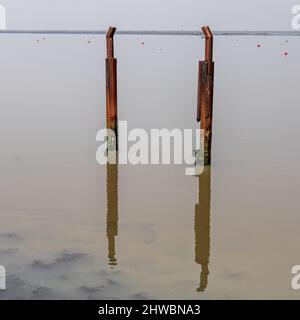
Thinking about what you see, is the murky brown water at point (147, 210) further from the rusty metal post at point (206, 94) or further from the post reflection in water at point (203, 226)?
the rusty metal post at point (206, 94)

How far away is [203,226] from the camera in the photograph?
400 inches

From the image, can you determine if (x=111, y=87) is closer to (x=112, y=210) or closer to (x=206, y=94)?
(x=206, y=94)

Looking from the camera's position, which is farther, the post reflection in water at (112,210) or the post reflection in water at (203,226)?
the post reflection in water at (112,210)

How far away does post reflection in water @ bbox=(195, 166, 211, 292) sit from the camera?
845cm

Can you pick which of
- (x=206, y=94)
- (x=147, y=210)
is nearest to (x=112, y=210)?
(x=147, y=210)

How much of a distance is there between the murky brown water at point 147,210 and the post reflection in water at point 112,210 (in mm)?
23

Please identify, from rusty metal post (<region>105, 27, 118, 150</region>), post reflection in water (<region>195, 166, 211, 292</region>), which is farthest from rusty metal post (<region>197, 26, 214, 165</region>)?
rusty metal post (<region>105, 27, 118, 150</region>)

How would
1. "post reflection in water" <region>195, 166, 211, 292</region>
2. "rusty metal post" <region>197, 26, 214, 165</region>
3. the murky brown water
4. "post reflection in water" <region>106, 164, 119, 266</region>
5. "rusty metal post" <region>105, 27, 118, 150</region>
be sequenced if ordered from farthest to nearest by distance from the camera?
1. "rusty metal post" <region>105, 27, 118, 150</region>
2. "rusty metal post" <region>197, 26, 214, 165</region>
3. "post reflection in water" <region>106, 164, 119, 266</region>
4. "post reflection in water" <region>195, 166, 211, 292</region>
5. the murky brown water

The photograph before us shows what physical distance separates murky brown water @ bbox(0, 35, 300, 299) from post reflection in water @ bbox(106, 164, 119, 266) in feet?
0.08

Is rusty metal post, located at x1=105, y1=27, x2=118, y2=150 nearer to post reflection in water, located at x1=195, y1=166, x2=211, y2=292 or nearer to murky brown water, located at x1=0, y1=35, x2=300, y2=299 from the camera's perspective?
murky brown water, located at x1=0, y1=35, x2=300, y2=299

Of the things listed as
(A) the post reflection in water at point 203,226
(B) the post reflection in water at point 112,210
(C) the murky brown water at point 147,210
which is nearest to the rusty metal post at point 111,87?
(B) the post reflection in water at point 112,210

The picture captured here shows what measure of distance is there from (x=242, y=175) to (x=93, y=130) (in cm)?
602

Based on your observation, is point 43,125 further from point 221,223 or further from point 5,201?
point 221,223

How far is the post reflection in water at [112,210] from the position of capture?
9.02 m
